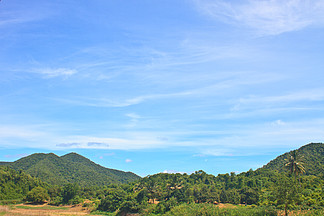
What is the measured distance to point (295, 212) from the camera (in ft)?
141

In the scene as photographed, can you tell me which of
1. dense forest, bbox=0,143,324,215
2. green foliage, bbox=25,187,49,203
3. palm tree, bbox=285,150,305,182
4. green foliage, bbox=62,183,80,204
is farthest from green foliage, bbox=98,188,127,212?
palm tree, bbox=285,150,305,182

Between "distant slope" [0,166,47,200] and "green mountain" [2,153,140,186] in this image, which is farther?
"green mountain" [2,153,140,186]

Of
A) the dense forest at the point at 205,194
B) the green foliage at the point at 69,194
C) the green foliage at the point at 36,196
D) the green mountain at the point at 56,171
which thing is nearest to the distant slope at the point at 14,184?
the dense forest at the point at 205,194

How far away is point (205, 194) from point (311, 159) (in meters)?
59.7

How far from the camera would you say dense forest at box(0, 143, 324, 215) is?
1850 inches

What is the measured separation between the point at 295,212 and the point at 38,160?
18861 cm

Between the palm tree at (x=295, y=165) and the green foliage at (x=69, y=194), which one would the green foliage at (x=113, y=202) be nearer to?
the green foliage at (x=69, y=194)

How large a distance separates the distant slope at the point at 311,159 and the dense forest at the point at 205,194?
1.28 feet

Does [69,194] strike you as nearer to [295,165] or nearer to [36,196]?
[36,196]

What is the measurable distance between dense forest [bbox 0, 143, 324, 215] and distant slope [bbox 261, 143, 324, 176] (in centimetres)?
39

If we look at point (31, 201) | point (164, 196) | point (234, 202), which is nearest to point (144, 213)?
point (164, 196)

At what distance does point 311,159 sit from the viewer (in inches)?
4311

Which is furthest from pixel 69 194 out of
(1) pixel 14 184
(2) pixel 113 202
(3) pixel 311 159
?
(3) pixel 311 159

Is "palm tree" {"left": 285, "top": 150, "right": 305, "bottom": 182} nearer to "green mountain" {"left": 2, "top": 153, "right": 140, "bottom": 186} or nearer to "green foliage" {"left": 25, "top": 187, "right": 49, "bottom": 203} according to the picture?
"green foliage" {"left": 25, "top": 187, "right": 49, "bottom": 203}
